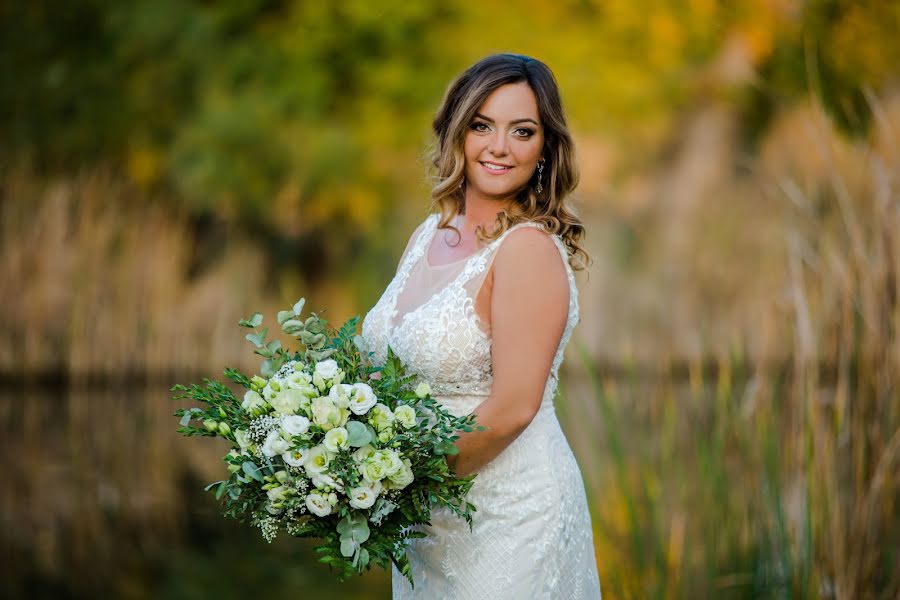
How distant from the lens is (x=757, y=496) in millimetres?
Answer: 4070

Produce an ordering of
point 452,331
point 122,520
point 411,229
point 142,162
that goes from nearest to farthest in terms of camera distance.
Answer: point 452,331 < point 122,520 < point 411,229 < point 142,162

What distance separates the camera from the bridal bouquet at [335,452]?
2.39m

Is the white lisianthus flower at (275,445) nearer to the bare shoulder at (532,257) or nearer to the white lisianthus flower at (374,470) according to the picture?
the white lisianthus flower at (374,470)

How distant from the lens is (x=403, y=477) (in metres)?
2.40

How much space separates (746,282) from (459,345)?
11.4 metres

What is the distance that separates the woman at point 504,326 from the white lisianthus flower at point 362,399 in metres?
0.29

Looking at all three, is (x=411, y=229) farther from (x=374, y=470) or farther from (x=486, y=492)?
(x=374, y=470)

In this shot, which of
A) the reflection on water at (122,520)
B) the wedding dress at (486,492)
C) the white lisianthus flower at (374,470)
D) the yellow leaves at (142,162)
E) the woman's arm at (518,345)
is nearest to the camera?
the white lisianthus flower at (374,470)

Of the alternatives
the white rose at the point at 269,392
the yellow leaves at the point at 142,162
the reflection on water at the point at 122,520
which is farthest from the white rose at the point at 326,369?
the yellow leaves at the point at 142,162

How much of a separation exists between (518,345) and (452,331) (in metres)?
0.22

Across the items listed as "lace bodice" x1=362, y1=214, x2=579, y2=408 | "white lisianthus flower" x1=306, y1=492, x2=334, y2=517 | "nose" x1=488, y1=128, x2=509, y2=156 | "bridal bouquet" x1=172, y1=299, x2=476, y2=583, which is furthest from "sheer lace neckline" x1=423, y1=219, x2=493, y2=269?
"white lisianthus flower" x1=306, y1=492, x2=334, y2=517

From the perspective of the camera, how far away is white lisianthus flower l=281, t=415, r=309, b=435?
7.79 feet

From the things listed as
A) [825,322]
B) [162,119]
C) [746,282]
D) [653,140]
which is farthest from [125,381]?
[825,322]

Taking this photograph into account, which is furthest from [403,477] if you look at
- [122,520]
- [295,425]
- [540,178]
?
[122,520]
